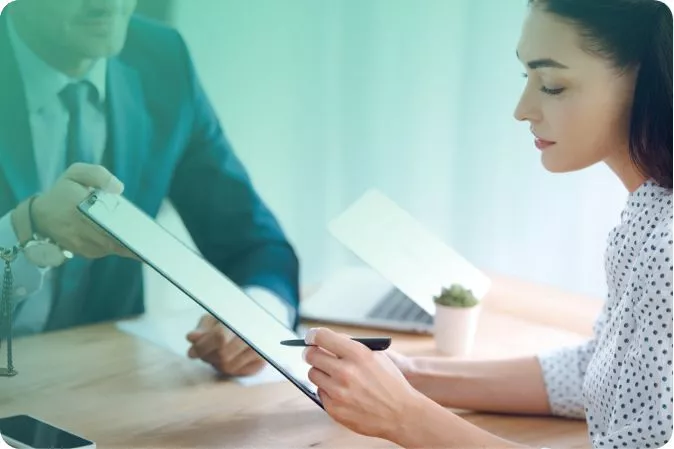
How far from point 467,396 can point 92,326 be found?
0.44m

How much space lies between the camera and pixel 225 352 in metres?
1.11

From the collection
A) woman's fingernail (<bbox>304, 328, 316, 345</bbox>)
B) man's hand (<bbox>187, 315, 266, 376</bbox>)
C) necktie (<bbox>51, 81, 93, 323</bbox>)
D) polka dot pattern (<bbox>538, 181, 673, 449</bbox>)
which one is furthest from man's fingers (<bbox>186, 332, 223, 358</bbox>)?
polka dot pattern (<bbox>538, 181, 673, 449</bbox>)

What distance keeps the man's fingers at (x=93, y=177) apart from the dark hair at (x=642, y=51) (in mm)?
473

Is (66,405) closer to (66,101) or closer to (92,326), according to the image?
(92,326)

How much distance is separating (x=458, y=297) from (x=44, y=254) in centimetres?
49

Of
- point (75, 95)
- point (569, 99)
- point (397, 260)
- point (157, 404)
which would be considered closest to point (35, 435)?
point (157, 404)

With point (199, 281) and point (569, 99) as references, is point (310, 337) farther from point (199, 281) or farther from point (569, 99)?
point (569, 99)

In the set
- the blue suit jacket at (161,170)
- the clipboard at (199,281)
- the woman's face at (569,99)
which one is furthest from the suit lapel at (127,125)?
the woman's face at (569,99)

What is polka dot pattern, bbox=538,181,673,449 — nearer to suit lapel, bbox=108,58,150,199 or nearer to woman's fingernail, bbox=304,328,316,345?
woman's fingernail, bbox=304,328,316,345

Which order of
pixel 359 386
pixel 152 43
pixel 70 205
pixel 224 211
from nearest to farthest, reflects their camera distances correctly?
pixel 359 386 → pixel 70 205 → pixel 152 43 → pixel 224 211

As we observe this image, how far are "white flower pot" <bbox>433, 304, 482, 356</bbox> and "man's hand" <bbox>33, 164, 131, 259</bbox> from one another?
0.42m

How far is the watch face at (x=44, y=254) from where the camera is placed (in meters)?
0.99

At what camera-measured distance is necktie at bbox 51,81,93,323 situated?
1.04 meters

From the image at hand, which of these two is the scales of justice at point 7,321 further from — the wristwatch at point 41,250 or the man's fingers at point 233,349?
the man's fingers at point 233,349
